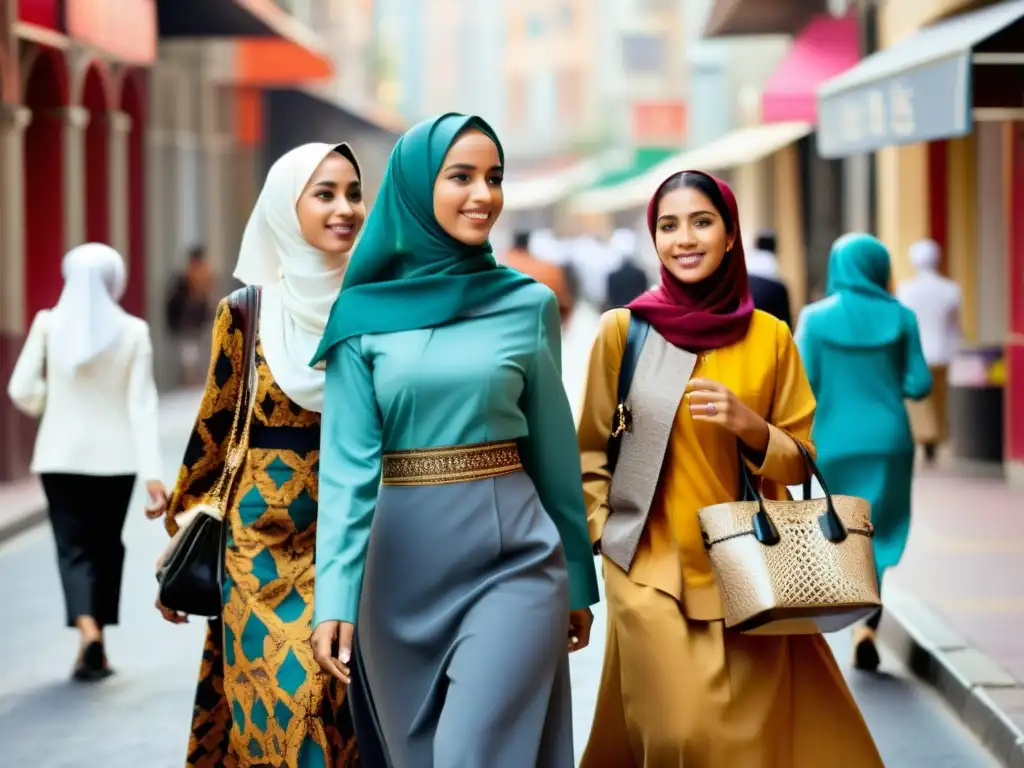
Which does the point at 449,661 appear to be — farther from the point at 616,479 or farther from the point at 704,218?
the point at 704,218

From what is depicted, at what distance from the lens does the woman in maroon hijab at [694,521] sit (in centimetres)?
536

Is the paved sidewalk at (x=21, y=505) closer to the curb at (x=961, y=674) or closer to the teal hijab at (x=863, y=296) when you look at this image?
the curb at (x=961, y=674)

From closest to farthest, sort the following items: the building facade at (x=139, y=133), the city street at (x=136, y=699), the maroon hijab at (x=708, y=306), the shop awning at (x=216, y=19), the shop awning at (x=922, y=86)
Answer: the maroon hijab at (x=708, y=306)
the city street at (x=136, y=699)
the shop awning at (x=922, y=86)
the building facade at (x=139, y=133)
the shop awning at (x=216, y=19)

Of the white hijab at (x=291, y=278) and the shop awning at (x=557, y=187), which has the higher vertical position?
the shop awning at (x=557, y=187)

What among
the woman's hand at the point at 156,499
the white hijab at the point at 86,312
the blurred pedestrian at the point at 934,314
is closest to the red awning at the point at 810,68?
the blurred pedestrian at the point at 934,314

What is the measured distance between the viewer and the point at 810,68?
25281 mm

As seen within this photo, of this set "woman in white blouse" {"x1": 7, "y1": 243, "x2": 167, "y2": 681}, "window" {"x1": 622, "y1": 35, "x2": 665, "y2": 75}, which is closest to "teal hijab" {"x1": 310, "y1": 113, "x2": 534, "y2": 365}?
"woman in white blouse" {"x1": 7, "y1": 243, "x2": 167, "y2": 681}

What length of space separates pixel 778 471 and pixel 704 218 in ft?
2.19

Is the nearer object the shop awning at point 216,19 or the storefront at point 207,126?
the shop awning at point 216,19

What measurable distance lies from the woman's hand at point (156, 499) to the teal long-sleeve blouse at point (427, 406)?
191 cm

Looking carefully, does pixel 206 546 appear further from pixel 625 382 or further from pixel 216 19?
pixel 216 19

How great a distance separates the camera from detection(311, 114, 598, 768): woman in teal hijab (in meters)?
4.62

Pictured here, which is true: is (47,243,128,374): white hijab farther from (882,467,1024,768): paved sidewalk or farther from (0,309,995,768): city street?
(882,467,1024,768): paved sidewalk

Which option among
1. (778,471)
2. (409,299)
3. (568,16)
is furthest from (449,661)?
(568,16)
